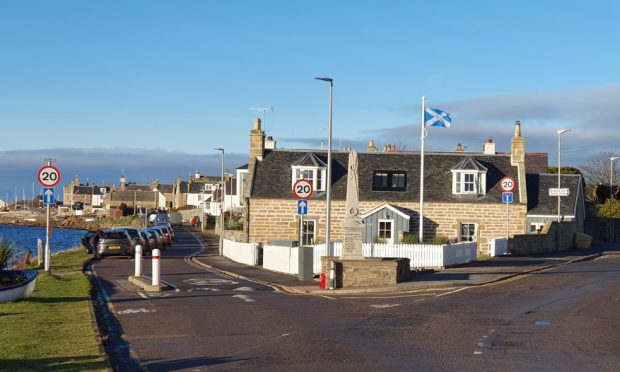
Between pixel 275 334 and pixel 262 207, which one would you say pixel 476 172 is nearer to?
pixel 262 207

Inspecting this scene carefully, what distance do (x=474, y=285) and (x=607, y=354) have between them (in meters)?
13.0

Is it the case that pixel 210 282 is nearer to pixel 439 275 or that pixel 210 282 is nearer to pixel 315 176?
pixel 439 275

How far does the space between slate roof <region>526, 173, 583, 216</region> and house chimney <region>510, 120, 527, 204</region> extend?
1.64 meters

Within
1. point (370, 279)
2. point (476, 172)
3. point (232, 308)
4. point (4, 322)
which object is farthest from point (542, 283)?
point (476, 172)

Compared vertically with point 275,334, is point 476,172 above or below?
above

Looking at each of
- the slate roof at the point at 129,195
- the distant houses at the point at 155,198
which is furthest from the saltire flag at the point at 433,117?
the slate roof at the point at 129,195

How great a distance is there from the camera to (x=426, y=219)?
166ft

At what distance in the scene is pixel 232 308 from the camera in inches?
737

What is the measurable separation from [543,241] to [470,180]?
22.8 ft

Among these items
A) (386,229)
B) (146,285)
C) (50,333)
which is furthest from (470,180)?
(50,333)

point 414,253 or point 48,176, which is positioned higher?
point 48,176

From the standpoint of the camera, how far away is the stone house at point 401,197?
165 ft

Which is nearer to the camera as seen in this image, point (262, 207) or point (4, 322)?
point (4, 322)

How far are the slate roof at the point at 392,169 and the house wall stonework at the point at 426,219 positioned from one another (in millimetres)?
420
